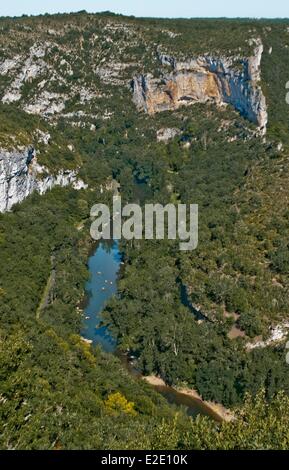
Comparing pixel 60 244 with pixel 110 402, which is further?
pixel 60 244

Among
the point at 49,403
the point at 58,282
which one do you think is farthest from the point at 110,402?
the point at 58,282

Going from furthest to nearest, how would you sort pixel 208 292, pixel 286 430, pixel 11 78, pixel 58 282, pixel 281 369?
1. pixel 11 78
2. pixel 58 282
3. pixel 208 292
4. pixel 281 369
5. pixel 286 430

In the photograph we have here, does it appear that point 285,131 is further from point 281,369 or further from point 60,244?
point 281,369

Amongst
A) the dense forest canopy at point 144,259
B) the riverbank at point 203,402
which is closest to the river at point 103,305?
the riverbank at point 203,402

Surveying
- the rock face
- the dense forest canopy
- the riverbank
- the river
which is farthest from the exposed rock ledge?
the rock face

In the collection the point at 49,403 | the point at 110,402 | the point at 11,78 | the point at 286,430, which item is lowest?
the point at 110,402

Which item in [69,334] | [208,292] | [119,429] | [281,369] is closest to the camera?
[119,429]

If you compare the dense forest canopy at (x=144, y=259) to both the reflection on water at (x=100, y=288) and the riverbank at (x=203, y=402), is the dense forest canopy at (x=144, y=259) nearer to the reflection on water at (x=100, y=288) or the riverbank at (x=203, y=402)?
the riverbank at (x=203, y=402)
